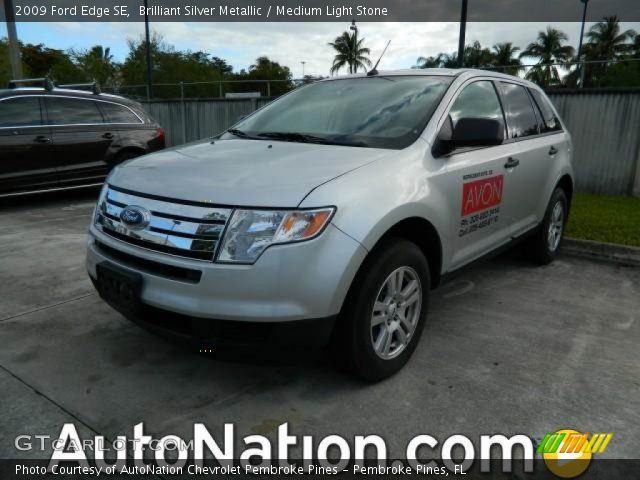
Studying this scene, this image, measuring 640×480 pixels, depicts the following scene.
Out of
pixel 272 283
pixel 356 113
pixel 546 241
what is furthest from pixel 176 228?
pixel 546 241

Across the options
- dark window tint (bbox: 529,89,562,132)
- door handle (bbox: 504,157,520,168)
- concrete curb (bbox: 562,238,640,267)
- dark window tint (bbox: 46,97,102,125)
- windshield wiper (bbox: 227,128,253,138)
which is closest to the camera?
windshield wiper (bbox: 227,128,253,138)

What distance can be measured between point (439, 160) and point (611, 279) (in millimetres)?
2716

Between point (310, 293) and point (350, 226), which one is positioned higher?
point (350, 226)

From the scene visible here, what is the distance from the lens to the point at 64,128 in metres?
7.51

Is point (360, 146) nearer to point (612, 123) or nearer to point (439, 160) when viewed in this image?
point (439, 160)

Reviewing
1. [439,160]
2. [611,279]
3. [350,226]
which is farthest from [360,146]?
[611,279]

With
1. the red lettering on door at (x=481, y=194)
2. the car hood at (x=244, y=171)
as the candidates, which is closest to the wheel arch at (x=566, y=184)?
the red lettering on door at (x=481, y=194)

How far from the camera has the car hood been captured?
236 centimetres

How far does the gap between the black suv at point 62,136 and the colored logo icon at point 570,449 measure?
7.26 metres

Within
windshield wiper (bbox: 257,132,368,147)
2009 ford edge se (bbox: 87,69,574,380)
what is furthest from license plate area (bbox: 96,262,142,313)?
windshield wiper (bbox: 257,132,368,147)

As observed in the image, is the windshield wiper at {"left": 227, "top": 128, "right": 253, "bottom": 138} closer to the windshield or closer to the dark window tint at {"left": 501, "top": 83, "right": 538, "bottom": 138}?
the windshield

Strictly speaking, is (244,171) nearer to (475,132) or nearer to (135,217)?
(135,217)

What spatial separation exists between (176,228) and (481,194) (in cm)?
208

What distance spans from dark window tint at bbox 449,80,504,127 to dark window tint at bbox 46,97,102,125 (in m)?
6.20
